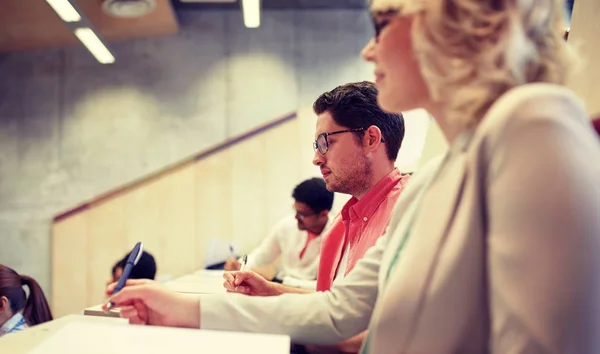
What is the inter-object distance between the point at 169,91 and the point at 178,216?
1288mm

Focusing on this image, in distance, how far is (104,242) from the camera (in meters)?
5.02

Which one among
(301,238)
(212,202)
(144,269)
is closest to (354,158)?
(144,269)

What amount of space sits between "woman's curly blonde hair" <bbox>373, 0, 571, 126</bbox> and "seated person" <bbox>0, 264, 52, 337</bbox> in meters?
2.16

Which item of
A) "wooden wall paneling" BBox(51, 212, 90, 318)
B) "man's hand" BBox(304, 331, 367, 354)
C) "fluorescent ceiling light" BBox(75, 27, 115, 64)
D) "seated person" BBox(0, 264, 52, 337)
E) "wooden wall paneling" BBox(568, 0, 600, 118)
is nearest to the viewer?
"man's hand" BBox(304, 331, 367, 354)

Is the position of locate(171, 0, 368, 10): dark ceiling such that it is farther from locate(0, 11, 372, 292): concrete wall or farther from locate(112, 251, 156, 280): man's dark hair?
locate(112, 251, 156, 280): man's dark hair

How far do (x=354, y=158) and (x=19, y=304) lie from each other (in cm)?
184

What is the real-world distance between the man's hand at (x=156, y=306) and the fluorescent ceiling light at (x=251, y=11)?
325cm

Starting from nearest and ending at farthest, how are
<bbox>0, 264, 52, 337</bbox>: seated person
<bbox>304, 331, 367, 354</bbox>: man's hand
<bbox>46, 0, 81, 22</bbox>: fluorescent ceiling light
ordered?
<bbox>304, 331, 367, 354</bbox>: man's hand, <bbox>0, 264, 52, 337</bbox>: seated person, <bbox>46, 0, 81, 22</bbox>: fluorescent ceiling light

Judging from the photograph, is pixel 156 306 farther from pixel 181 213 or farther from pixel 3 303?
pixel 181 213

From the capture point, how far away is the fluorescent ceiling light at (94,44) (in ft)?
13.1

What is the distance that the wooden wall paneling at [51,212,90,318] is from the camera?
16.4 ft

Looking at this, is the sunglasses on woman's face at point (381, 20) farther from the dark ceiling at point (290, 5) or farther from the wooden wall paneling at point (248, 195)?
the dark ceiling at point (290, 5)

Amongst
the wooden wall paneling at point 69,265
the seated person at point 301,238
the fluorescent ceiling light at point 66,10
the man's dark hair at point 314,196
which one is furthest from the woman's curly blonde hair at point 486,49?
the wooden wall paneling at point 69,265

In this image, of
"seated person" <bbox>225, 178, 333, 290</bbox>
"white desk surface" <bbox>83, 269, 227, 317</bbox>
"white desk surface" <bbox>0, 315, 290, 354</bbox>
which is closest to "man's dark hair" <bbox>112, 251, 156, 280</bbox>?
"seated person" <bbox>225, 178, 333, 290</bbox>
